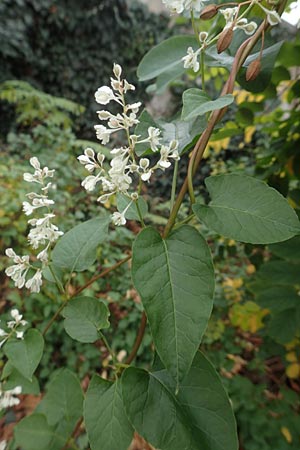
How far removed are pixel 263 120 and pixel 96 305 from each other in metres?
1.05

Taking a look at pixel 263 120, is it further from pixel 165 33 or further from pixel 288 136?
pixel 165 33

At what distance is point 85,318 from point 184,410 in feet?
0.60

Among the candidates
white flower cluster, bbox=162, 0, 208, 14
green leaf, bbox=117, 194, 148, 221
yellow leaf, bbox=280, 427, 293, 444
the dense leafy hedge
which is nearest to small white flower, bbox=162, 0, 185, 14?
white flower cluster, bbox=162, 0, 208, 14

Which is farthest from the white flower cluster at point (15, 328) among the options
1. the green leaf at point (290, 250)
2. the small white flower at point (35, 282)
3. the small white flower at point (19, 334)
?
the green leaf at point (290, 250)

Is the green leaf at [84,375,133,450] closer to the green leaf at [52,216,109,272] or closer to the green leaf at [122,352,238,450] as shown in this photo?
the green leaf at [122,352,238,450]

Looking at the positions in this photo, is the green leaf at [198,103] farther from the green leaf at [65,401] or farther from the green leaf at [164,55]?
the green leaf at [65,401]

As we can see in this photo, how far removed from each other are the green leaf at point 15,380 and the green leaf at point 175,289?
12.7 inches

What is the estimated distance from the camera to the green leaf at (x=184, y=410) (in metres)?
0.40

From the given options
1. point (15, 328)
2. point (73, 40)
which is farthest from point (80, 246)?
point (73, 40)

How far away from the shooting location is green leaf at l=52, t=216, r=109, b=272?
0.48 metres

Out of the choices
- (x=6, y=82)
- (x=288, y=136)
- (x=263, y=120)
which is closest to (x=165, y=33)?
(x=6, y=82)

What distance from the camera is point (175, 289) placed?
1.11 ft

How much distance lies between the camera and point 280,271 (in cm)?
89

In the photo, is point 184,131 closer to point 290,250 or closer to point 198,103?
point 198,103
